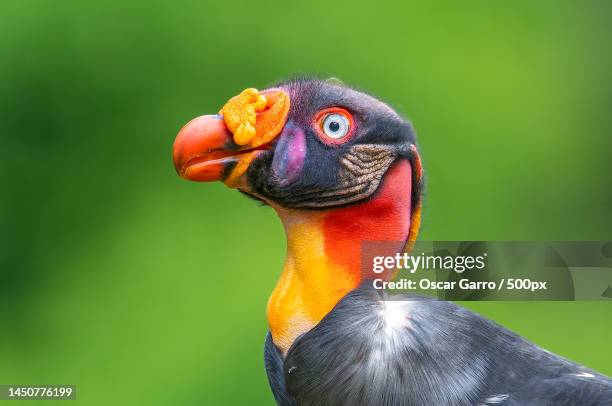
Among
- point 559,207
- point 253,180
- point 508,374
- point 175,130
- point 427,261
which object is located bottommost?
point 508,374

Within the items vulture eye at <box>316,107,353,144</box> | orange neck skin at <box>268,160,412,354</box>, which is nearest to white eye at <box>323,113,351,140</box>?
vulture eye at <box>316,107,353,144</box>

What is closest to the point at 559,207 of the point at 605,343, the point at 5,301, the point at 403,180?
the point at 605,343

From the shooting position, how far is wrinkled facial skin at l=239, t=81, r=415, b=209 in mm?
2279

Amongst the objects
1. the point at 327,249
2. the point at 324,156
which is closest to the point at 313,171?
the point at 324,156

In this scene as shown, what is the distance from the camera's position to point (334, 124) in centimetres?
232

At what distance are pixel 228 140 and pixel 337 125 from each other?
22 cm

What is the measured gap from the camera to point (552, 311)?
4199 mm

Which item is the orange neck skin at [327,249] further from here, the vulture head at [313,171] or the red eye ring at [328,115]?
the red eye ring at [328,115]

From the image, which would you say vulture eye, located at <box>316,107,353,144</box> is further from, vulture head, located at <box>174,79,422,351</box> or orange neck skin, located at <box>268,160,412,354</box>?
orange neck skin, located at <box>268,160,412,354</box>

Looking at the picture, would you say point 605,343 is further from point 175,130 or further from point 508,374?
point 508,374

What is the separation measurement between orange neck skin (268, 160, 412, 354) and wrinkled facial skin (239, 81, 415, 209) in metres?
0.03

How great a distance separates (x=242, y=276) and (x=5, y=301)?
98 cm

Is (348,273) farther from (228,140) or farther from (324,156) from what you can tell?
(228,140)

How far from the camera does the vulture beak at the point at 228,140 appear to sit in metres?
2.24
